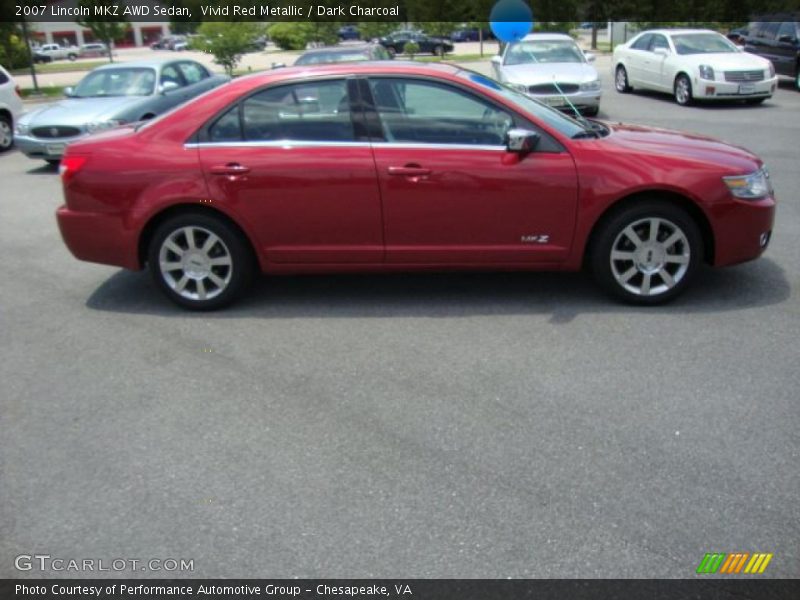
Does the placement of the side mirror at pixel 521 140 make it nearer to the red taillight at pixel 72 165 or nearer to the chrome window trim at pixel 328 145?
the chrome window trim at pixel 328 145

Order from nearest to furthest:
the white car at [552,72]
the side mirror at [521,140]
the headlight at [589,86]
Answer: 1. the side mirror at [521,140]
2. the white car at [552,72]
3. the headlight at [589,86]

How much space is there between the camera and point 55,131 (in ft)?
38.1

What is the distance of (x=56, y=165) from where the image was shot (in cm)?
1251

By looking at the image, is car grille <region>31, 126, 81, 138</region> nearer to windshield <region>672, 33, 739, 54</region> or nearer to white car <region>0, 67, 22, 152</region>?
white car <region>0, 67, 22, 152</region>

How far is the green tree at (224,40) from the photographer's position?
27.6 meters

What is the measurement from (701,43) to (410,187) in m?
13.5

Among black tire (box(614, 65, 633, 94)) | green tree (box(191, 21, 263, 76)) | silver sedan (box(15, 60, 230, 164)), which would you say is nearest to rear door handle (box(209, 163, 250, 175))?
silver sedan (box(15, 60, 230, 164))

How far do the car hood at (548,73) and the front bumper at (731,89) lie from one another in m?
2.55

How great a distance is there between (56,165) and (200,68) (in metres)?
3.81

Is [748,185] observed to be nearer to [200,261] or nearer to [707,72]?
[200,261]

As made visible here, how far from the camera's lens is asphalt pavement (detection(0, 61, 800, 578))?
3102 millimetres

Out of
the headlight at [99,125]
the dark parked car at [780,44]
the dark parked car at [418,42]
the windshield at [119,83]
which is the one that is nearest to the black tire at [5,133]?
the windshield at [119,83]

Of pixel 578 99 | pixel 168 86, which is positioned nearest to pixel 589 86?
pixel 578 99
